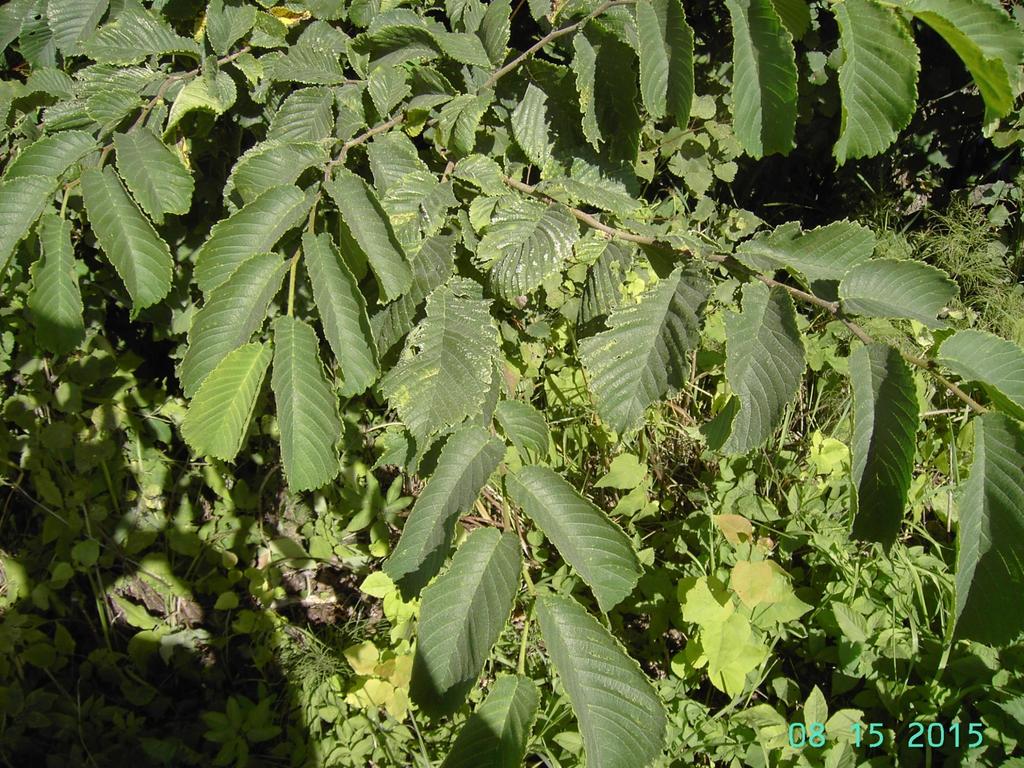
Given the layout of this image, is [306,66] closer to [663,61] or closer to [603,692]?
[663,61]

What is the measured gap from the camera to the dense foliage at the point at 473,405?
37.7 inches

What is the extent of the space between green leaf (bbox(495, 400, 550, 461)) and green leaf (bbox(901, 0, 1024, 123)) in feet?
2.45

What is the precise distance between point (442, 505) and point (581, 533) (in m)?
0.20

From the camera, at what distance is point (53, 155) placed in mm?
1205

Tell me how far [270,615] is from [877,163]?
357cm

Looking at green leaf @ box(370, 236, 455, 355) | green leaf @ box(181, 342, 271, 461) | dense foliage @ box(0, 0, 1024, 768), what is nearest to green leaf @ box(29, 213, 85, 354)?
dense foliage @ box(0, 0, 1024, 768)

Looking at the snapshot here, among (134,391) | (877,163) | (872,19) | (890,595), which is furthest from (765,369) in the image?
(877,163)

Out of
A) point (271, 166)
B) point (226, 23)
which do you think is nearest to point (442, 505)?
point (271, 166)

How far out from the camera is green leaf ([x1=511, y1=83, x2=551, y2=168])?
4.45 ft

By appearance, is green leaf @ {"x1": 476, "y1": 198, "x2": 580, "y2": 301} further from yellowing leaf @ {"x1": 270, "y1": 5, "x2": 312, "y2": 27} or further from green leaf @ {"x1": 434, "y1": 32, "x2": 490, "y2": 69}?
yellowing leaf @ {"x1": 270, "y1": 5, "x2": 312, "y2": 27}

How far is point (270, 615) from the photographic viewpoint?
8.19 feet

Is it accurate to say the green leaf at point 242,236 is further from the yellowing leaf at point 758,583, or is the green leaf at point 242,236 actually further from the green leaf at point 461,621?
the yellowing leaf at point 758,583
